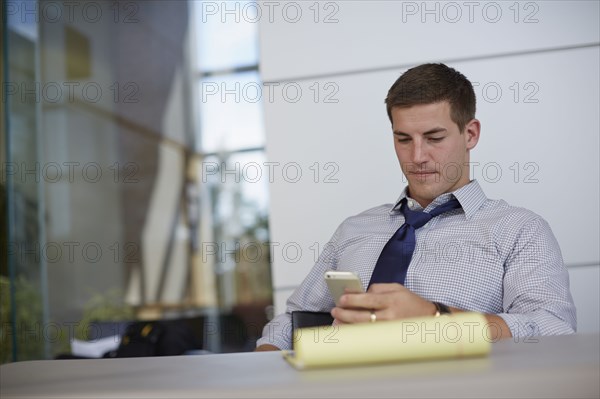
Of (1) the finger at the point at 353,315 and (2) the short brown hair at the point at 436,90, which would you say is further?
(2) the short brown hair at the point at 436,90

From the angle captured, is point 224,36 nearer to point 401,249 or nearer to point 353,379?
point 401,249

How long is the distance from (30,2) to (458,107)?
4.07m

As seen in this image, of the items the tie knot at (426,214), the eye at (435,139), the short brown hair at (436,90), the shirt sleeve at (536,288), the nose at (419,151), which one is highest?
the short brown hair at (436,90)

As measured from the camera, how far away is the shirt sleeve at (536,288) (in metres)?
1.78

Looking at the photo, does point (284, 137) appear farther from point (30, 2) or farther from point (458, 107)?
point (30, 2)

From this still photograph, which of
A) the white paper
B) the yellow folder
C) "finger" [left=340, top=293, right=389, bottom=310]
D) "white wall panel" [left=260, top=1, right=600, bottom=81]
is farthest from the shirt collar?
the white paper

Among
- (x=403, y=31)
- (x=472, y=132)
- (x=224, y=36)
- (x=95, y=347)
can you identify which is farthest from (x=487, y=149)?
(x=224, y=36)

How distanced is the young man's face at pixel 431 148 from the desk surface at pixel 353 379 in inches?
46.1

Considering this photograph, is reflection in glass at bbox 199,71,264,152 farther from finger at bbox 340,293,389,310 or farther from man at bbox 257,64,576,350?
finger at bbox 340,293,389,310

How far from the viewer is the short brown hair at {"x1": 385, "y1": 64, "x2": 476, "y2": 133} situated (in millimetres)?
2303

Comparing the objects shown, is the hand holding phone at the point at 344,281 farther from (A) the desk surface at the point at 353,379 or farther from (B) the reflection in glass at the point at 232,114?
(B) the reflection in glass at the point at 232,114

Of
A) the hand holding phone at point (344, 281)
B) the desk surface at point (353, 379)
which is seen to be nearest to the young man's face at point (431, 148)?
the hand holding phone at point (344, 281)

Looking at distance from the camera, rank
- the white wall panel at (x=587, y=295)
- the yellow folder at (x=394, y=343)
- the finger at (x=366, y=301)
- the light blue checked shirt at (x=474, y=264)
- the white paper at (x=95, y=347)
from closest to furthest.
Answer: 1. the yellow folder at (x=394, y=343)
2. the finger at (x=366, y=301)
3. the light blue checked shirt at (x=474, y=264)
4. the white wall panel at (x=587, y=295)
5. the white paper at (x=95, y=347)

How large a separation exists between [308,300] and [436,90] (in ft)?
2.77
